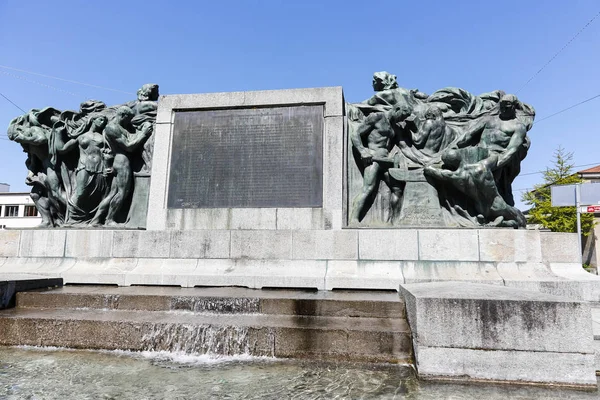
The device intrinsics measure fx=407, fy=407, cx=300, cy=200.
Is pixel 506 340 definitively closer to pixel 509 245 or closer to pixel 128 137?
pixel 509 245

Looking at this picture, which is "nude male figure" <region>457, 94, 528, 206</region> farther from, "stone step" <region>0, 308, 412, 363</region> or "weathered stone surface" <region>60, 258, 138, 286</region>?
"weathered stone surface" <region>60, 258, 138, 286</region>

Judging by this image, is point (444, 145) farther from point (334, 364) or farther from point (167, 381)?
point (167, 381)

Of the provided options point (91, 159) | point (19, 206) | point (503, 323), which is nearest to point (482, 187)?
point (503, 323)

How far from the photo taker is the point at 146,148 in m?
10.5

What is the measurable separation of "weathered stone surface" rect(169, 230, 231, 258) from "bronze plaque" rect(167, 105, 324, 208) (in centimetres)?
75

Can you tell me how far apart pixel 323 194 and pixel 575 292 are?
207 inches

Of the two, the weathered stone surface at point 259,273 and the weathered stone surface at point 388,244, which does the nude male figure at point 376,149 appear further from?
the weathered stone surface at point 259,273

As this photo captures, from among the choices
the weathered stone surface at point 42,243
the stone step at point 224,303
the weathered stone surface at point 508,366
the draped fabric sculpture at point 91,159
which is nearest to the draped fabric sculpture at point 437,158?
the stone step at point 224,303

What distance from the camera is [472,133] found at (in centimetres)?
922

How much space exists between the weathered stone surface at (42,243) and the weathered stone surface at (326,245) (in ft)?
18.8

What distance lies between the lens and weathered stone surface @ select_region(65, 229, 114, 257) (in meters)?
9.61

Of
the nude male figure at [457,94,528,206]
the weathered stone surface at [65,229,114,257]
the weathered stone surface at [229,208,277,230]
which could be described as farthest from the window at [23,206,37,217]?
the nude male figure at [457,94,528,206]

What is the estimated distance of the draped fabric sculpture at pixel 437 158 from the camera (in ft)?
28.9

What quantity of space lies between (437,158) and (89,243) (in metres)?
8.41
